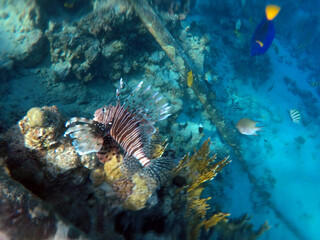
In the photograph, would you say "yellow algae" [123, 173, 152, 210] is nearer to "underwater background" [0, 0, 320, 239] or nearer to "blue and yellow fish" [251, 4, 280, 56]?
"underwater background" [0, 0, 320, 239]

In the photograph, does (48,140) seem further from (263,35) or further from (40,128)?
(263,35)

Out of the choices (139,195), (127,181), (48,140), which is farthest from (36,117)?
(139,195)

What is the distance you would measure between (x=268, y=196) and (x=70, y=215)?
7.80 meters

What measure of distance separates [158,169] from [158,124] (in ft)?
7.19

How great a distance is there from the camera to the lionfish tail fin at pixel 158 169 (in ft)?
7.02

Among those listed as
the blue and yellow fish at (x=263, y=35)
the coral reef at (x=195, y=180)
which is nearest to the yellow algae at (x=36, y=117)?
the coral reef at (x=195, y=180)

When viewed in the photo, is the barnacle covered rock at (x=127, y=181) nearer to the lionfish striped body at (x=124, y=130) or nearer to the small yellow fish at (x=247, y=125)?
the lionfish striped body at (x=124, y=130)

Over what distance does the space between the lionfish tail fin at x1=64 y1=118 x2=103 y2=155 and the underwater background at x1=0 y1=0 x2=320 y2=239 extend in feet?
0.48

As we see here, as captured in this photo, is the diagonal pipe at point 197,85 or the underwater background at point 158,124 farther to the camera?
the diagonal pipe at point 197,85

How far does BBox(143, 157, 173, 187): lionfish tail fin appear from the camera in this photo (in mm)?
2141

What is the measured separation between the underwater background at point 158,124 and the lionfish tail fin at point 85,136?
15cm

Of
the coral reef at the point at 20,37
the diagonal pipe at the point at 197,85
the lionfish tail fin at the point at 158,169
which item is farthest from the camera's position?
the diagonal pipe at the point at 197,85

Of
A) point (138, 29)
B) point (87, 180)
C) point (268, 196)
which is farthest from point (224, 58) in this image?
point (87, 180)

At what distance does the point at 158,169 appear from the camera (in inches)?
88.5
